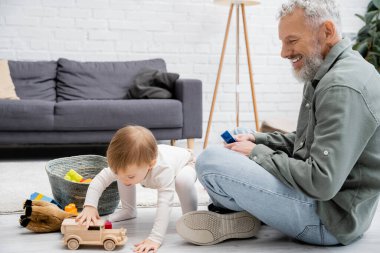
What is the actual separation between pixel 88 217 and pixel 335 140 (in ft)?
3.13

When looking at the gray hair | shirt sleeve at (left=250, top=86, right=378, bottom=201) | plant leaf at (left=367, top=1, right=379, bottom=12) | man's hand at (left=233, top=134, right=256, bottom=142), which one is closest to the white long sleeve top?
man's hand at (left=233, top=134, right=256, bottom=142)

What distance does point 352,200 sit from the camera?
5.55 feet

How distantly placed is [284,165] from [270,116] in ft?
11.2

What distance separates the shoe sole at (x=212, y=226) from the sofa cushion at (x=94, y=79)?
2.62 m

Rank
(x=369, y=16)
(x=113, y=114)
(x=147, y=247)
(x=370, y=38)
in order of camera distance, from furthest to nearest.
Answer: (x=369, y=16) < (x=370, y=38) < (x=113, y=114) < (x=147, y=247)

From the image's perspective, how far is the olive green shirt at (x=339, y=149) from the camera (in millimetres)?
1583

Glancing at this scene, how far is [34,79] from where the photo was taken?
4.33 meters

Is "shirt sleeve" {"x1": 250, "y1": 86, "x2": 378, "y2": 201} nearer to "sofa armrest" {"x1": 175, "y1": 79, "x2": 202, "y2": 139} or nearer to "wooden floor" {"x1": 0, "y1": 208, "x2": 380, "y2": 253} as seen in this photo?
"wooden floor" {"x1": 0, "y1": 208, "x2": 380, "y2": 253}

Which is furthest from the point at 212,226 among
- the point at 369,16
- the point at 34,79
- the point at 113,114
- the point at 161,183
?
the point at 369,16

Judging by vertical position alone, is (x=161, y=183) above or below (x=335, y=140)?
below

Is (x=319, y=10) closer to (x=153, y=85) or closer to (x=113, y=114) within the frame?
(x=113, y=114)

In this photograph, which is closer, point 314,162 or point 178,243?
point 314,162

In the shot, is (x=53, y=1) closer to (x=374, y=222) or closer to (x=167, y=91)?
(x=167, y=91)

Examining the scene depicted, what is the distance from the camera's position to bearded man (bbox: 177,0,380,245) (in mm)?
1597
